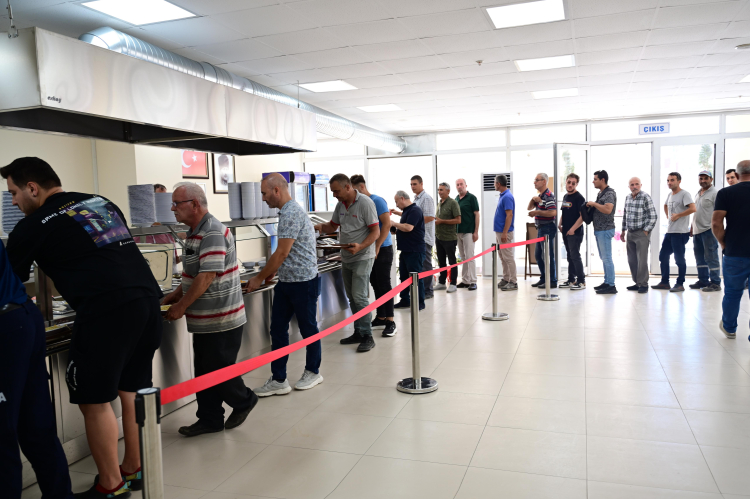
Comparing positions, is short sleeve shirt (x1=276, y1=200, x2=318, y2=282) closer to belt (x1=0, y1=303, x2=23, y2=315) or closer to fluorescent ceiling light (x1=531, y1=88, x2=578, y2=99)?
belt (x1=0, y1=303, x2=23, y2=315)

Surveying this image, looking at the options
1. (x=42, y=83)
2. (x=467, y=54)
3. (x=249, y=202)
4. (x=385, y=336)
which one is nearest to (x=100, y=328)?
(x=42, y=83)

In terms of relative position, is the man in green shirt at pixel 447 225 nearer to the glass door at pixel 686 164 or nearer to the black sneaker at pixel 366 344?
the black sneaker at pixel 366 344

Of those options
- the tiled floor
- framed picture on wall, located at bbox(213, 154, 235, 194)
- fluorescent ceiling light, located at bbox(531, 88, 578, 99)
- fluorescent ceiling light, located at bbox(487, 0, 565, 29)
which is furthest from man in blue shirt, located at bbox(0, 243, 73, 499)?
fluorescent ceiling light, located at bbox(531, 88, 578, 99)

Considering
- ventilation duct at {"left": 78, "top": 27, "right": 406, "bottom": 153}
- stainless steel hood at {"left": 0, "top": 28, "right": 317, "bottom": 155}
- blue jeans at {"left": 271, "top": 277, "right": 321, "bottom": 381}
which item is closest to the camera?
stainless steel hood at {"left": 0, "top": 28, "right": 317, "bottom": 155}

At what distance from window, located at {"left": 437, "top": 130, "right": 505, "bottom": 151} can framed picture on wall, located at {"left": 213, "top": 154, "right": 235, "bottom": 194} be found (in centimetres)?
515

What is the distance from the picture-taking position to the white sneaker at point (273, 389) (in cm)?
389

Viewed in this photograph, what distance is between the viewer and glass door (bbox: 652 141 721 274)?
10.0 m

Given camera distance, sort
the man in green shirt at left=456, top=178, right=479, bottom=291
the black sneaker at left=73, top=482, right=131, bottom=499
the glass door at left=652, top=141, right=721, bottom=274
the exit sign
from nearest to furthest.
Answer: the black sneaker at left=73, top=482, right=131, bottom=499 < the man in green shirt at left=456, top=178, right=479, bottom=291 < the glass door at left=652, top=141, right=721, bottom=274 < the exit sign

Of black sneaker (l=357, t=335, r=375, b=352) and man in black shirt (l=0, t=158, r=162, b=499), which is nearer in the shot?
man in black shirt (l=0, t=158, r=162, b=499)

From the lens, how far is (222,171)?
8.89 m

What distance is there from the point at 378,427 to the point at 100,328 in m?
1.68

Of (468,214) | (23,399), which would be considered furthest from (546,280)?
(23,399)

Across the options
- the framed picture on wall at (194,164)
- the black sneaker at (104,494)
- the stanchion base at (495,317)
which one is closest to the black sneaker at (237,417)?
Answer: the black sneaker at (104,494)

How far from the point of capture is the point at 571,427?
3.16 meters
